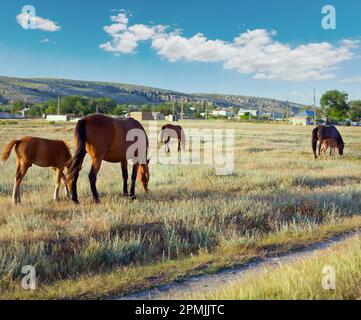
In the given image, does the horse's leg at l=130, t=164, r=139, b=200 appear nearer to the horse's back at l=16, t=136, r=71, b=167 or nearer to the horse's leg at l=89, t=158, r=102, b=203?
the horse's leg at l=89, t=158, r=102, b=203

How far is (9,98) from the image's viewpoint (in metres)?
133

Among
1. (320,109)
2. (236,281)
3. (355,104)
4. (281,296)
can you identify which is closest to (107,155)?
(236,281)

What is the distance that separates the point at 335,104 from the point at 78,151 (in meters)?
113

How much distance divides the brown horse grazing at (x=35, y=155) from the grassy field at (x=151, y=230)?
25.1 inches

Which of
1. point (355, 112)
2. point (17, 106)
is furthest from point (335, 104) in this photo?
point (17, 106)

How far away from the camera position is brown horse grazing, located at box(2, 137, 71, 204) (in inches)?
321

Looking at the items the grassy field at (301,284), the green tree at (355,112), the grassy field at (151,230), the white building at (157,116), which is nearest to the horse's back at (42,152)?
the grassy field at (151,230)

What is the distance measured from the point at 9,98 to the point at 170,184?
5487 inches

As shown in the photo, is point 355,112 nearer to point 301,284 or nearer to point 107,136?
point 107,136

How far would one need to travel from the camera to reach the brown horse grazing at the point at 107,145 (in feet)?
27.0

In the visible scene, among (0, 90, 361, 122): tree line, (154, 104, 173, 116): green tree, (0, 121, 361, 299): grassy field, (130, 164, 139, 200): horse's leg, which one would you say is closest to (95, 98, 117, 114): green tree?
(0, 90, 361, 122): tree line

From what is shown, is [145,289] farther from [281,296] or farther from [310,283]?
[310,283]

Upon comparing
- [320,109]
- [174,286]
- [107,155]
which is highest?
[320,109]
